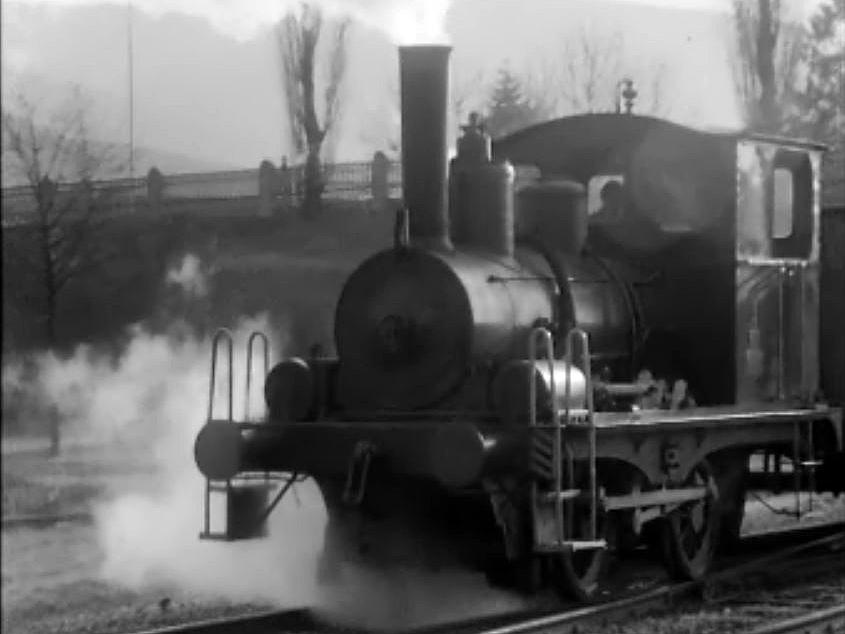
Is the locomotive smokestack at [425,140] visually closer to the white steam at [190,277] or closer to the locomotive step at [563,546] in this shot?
the locomotive step at [563,546]

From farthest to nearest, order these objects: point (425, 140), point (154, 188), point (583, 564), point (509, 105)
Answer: point (509, 105) → point (583, 564) → point (425, 140) → point (154, 188)

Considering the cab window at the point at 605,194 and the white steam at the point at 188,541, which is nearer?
the white steam at the point at 188,541

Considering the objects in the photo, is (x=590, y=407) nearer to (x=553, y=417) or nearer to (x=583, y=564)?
(x=553, y=417)

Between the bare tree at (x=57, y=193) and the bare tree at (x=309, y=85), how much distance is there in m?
4.58

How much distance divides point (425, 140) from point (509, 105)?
33.2ft

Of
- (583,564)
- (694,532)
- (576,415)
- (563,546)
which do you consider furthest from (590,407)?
(694,532)

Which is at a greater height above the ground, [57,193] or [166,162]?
[166,162]

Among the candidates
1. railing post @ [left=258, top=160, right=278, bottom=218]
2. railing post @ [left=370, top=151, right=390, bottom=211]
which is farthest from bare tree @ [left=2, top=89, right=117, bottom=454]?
railing post @ [left=370, top=151, right=390, bottom=211]

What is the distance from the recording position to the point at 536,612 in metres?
9.59

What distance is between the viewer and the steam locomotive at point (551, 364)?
353 inches

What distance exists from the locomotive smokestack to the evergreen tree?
980 centimetres

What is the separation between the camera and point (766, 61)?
64.9ft

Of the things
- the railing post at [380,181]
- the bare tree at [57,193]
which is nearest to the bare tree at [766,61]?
the railing post at [380,181]

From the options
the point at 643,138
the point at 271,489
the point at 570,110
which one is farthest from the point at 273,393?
the point at 570,110
